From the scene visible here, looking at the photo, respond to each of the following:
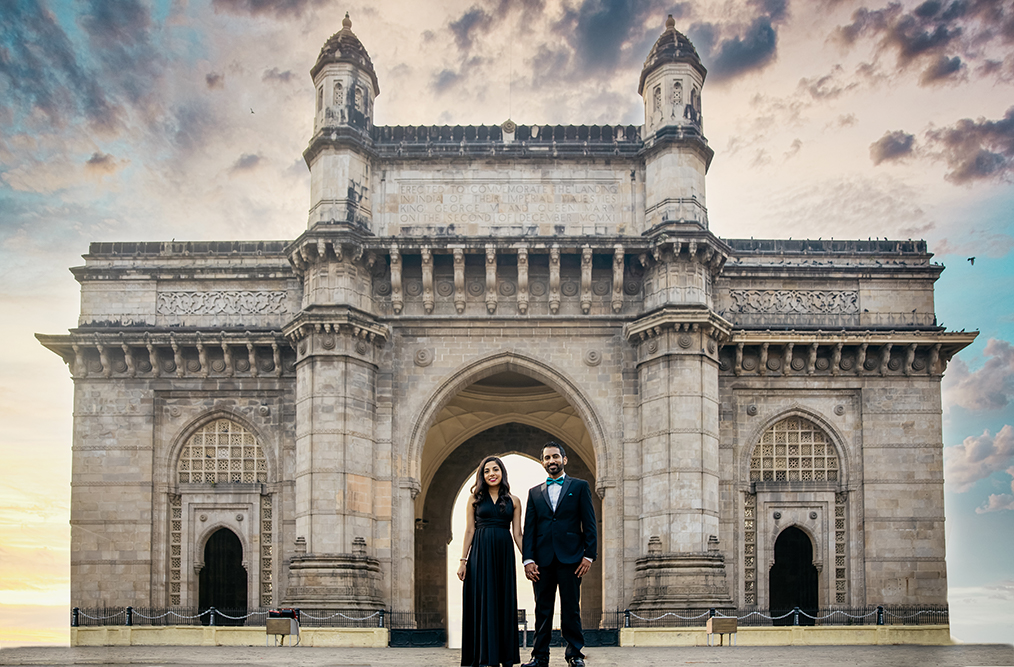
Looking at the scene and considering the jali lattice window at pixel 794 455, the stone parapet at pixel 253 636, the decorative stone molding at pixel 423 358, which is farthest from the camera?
the jali lattice window at pixel 794 455

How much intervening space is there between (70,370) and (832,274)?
19.8 meters

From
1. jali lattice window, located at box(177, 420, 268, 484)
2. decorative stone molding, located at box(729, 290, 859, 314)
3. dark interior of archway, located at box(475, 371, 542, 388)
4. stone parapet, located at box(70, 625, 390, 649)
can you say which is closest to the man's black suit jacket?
stone parapet, located at box(70, 625, 390, 649)

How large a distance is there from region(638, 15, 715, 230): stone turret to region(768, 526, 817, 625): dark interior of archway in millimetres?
8367

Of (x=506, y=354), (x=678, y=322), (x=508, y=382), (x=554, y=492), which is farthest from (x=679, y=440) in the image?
(x=554, y=492)

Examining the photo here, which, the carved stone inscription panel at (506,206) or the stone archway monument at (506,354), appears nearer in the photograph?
the stone archway monument at (506,354)

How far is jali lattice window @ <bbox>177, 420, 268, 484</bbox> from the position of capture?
2909 centimetres

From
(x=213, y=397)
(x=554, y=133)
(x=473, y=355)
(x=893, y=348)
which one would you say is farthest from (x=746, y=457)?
(x=213, y=397)

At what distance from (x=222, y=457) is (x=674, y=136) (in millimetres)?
13831

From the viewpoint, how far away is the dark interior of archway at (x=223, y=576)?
2877 centimetres

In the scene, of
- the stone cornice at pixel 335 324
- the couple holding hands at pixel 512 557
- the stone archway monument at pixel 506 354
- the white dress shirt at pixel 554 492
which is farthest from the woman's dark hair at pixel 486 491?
the stone cornice at pixel 335 324

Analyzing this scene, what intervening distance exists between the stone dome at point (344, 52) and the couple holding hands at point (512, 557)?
18926 millimetres

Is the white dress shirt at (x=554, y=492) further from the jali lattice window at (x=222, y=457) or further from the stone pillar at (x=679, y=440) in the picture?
the jali lattice window at (x=222, y=457)

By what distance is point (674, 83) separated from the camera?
92.8ft

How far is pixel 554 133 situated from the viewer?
2895 cm
